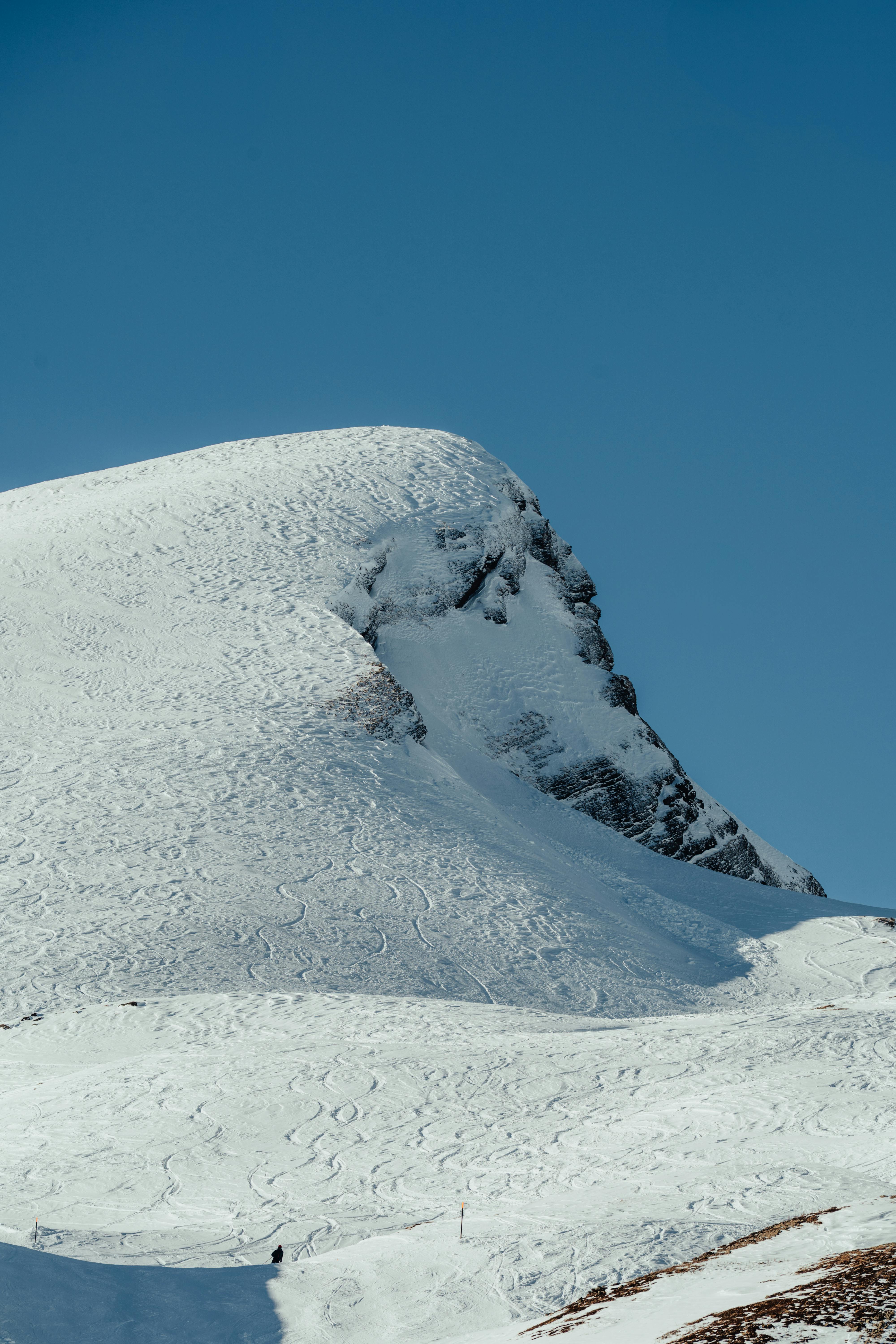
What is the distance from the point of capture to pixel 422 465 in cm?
6244

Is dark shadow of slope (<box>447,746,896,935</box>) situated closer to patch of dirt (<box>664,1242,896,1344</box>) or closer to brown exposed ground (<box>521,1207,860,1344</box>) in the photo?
brown exposed ground (<box>521,1207,860,1344</box>)

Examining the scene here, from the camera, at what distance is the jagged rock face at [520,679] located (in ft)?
171

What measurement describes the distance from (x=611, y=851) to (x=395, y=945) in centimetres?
1934

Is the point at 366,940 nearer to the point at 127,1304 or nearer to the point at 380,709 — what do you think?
the point at 380,709

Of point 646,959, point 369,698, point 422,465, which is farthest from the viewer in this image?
point 422,465

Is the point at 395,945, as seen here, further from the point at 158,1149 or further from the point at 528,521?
the point at 528,521

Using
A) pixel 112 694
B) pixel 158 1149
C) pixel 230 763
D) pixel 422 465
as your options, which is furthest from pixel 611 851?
pixel 158 1149

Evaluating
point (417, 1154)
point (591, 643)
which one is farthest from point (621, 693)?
point (417, 1154)

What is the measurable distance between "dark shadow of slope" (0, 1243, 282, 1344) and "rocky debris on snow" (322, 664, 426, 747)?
30217mm

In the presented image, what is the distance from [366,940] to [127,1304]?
19.1m

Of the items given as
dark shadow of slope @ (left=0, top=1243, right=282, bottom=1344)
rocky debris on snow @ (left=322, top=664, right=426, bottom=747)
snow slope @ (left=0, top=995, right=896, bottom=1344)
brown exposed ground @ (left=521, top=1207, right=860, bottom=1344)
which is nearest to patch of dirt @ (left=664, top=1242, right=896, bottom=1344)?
brown exposed ground @ (left=521, top=1207, right=860, bottom=1344)

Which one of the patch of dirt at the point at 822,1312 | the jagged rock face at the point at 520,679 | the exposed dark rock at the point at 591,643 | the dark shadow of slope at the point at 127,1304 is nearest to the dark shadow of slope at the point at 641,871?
the jagged rock face at the point at 520,679

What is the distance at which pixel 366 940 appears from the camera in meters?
29.8

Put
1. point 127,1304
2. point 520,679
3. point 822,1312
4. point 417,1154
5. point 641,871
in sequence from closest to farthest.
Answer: point 822,1312 < point 127,1304 < point 417,1154 < point 641,871 < point 520,679
